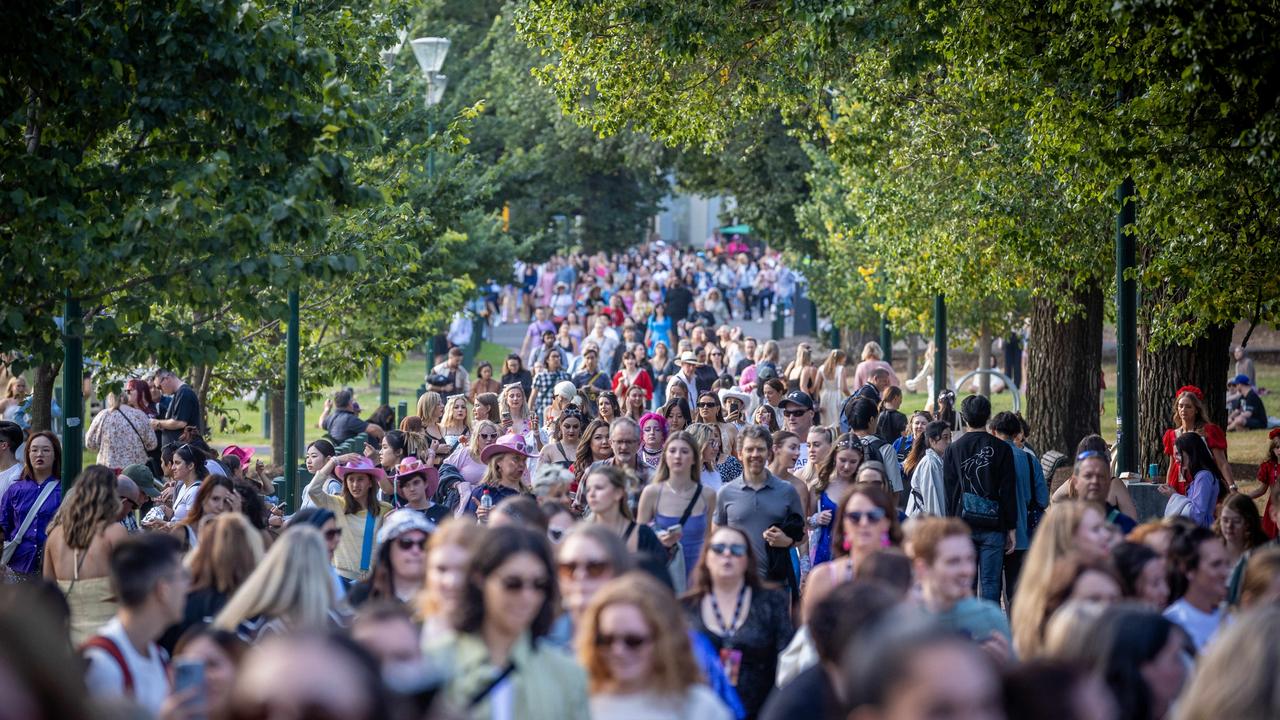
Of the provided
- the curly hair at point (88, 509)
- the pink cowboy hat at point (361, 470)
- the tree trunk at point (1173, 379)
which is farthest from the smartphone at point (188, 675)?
the tree trunk at point (1173, 379)

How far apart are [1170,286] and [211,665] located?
9.72 m

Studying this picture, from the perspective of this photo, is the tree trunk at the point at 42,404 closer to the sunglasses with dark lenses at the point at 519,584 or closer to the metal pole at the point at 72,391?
the metal pole at the point at 72,391

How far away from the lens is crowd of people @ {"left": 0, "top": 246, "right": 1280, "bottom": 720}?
4.49 meters

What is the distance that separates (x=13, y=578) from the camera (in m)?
10.1

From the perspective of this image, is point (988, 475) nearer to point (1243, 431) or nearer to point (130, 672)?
point (130, 672)

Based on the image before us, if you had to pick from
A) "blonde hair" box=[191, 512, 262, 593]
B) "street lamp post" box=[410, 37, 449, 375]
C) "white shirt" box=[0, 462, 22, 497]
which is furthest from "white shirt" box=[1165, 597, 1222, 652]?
"street lamp post" box=[410, 37, 449, 375]

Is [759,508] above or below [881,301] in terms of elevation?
below

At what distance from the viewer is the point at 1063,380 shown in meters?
20.5

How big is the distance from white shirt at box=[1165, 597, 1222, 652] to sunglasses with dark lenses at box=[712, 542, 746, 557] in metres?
1.78

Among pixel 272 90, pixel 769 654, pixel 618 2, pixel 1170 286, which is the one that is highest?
pixel 618 2

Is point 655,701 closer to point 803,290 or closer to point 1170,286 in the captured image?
point 1170,286

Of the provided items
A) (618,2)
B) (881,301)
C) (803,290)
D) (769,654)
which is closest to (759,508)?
(769,654)

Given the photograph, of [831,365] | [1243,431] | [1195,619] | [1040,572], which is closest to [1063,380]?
[831,365]

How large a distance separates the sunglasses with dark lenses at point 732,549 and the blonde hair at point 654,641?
5.84 feet
